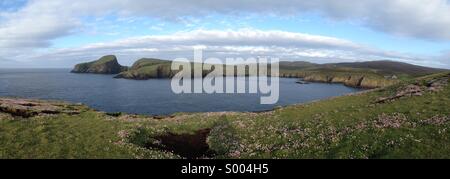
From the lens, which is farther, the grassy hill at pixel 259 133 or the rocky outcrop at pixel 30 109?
the rocky outcrop at pixel 30 109

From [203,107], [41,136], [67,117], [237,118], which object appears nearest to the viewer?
[41,136]

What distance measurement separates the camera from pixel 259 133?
30.2m

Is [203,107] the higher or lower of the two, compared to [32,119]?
lower

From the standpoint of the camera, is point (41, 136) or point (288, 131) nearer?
A: point (41, 136)

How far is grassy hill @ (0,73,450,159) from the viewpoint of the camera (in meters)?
21.6

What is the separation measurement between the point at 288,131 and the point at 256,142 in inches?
135

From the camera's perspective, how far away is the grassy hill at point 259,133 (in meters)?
21.6

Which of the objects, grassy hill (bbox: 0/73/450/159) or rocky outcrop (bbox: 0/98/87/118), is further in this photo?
rocky outcrop (bbox: 0/98/87/118)

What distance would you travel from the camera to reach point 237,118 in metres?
39.0
